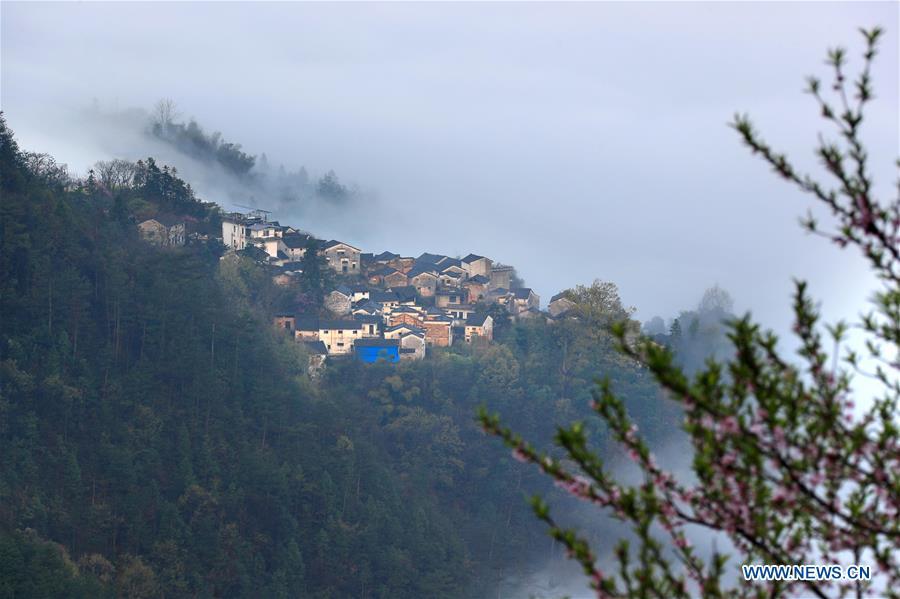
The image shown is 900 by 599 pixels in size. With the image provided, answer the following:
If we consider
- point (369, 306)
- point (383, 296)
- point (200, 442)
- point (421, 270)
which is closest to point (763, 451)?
point (200, 442)

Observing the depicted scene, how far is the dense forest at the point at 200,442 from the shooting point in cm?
1602

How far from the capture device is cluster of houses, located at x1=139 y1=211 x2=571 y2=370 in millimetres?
26719

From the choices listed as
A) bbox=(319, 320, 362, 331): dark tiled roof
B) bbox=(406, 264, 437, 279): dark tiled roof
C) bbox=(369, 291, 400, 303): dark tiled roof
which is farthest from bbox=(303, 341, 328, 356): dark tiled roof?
bbox=(406, 264, 437, 279): dark tiled roof

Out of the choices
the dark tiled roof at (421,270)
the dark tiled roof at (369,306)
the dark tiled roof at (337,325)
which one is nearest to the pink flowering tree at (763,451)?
the dark tiled roof at (337,325)

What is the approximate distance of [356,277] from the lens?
103 feet

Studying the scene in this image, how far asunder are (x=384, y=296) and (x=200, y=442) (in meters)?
11.6

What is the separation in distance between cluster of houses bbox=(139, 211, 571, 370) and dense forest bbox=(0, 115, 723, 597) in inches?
41.0

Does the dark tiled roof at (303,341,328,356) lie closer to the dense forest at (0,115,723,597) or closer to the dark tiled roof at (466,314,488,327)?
the dense forest at (0,115,723,597)

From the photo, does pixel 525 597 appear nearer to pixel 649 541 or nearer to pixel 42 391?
pixel 42 391

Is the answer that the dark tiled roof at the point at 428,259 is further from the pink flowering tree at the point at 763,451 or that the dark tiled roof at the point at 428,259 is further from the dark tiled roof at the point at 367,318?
the pink flowering tree at the point at 763,451

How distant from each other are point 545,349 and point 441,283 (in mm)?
4639

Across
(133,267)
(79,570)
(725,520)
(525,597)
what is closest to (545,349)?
(525,597)

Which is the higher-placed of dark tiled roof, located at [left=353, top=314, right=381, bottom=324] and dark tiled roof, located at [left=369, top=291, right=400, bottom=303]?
dark tiled roof, located at [left=369, top=291, right=400, bottom=303]

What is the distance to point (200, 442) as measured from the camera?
18.7 meters
